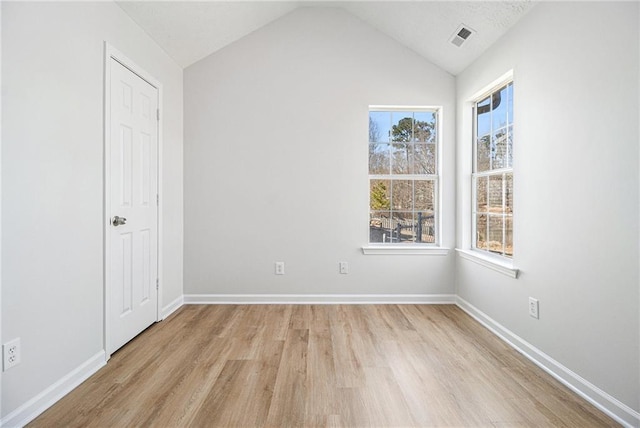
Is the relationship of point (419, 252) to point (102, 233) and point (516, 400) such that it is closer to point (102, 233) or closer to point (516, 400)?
point (516, 400)

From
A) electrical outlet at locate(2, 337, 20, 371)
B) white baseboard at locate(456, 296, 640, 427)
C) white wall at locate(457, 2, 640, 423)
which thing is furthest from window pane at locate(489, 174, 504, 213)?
electrical outlet at locate(2, 337, 20, 371)

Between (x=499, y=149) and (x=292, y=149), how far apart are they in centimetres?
191

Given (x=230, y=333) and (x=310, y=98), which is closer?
(x=230, y=333)

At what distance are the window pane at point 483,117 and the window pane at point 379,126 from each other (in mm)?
855

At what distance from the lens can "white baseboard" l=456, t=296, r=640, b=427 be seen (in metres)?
1.59

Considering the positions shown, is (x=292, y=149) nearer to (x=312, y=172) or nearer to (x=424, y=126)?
(x=312, y=172)

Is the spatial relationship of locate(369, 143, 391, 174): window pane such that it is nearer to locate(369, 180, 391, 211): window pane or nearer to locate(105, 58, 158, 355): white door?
locate(369, 180, 391, 211): window pane

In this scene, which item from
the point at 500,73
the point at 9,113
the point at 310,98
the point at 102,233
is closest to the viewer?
the point at 9,113

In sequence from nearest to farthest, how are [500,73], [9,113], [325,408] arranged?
[9,113] → [325,408] → [500,73]

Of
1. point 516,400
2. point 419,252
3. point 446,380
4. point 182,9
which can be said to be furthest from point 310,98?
point 516,400

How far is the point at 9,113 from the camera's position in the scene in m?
1.53

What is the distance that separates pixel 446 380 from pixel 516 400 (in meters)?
0.36

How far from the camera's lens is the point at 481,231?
3164 millimetres

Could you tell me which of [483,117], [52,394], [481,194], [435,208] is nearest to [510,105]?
[483,117]
